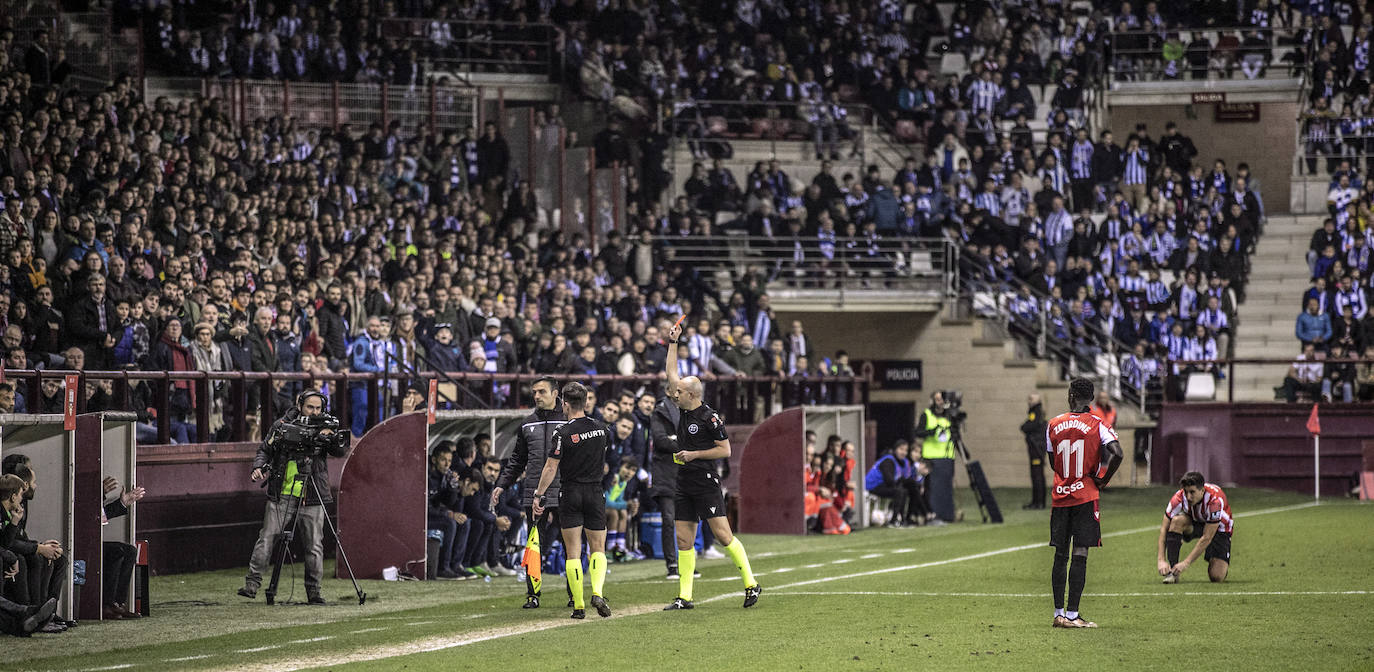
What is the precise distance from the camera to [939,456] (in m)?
27.4

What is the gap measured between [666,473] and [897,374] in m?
18.2

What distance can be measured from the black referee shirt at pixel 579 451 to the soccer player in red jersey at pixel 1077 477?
370 cm

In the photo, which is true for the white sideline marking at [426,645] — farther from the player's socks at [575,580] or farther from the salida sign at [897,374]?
the salida sign at [897,374]

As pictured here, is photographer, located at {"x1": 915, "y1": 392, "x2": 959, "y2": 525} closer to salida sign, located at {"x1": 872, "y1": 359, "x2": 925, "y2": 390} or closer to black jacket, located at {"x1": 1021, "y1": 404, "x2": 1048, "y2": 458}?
black jacket, located at {"x1": 1021, "y1": 404, "x2": 1048, "y2": 458}

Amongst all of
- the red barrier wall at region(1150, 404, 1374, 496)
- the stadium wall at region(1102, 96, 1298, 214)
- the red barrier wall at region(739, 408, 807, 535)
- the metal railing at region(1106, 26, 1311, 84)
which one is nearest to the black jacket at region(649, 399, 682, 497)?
the red barrier wall at region(739, 408, 807, 535)

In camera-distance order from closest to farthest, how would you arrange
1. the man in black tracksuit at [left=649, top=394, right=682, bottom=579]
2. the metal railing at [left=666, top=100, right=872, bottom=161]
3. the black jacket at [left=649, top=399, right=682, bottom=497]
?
the black jacket at [left=649, top=399, right=682, bottom=497] → the man in black tracksuit at [left=649, top=394, right=682, bottom=579] → the metal railing at [left=666, top=100, right=872, bottom=161]

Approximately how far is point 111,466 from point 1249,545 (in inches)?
517

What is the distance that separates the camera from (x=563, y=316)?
2673 cm

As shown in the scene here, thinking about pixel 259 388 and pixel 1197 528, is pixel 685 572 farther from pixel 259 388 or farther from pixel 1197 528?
pixel 259 388

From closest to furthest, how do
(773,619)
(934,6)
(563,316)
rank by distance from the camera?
(773,619), (563,316), (934,6)

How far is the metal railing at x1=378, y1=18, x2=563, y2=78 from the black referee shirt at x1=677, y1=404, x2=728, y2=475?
21.6 meters

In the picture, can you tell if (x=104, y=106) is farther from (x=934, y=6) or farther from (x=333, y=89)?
(x=934, y=6)

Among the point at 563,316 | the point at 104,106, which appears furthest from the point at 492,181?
the point at 104,106

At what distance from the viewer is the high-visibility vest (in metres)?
27.4
